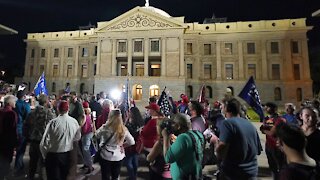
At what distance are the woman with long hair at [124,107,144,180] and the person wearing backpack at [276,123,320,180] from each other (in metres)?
3.69

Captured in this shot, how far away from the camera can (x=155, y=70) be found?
146 feet

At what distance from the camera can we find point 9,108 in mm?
5504

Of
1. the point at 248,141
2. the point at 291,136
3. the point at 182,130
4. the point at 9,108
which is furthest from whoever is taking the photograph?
the point at 9,108

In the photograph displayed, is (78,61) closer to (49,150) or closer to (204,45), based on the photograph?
(204,45)

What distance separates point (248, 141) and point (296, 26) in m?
44.5

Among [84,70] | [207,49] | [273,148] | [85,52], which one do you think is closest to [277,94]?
[207,49]

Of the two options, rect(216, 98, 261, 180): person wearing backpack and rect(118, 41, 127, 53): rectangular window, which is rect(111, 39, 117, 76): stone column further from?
rect(216, 98, 261, 180): person wearing backpack

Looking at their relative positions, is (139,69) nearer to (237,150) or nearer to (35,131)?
(35,131)

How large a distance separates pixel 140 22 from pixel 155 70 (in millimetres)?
9366

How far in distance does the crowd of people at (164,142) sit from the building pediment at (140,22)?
35165 millimetres

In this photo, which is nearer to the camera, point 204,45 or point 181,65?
point 181,65

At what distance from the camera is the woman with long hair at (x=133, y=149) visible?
5.52 m

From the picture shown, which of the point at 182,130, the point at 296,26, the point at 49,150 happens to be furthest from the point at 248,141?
the point at 296,26

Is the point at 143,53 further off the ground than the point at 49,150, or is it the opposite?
the point at 143,53
